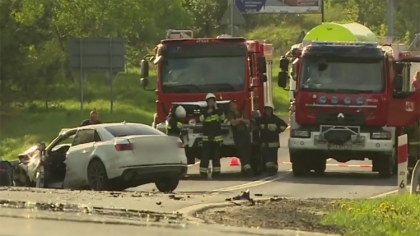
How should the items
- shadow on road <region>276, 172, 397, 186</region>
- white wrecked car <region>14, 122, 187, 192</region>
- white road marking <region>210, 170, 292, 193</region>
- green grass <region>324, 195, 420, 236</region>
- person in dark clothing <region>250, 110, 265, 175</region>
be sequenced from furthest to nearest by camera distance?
person in dark clothing <region>250, 110, 265, 175</region>, shadow on road <region>276, 172, 397, 186</region>, white road marking <region>210, 170, 292, 193</region>, white wrecked car <region>14, 122, 187, 192</region>, green grass <region>324, 195, 420, 236</region>

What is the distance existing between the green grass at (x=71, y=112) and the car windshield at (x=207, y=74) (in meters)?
13.1

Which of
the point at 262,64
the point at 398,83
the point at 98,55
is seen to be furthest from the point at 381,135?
the point at 98,55

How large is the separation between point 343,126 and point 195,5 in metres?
61.0

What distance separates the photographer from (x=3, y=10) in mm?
54750

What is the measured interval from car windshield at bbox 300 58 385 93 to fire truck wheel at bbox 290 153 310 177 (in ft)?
5.11

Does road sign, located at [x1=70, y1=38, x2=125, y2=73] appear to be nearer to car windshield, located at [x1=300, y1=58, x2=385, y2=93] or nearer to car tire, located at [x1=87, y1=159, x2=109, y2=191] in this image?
car windshield, located at [x1=300, y1=58, x2=385, y2=93]

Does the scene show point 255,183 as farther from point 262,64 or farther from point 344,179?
point 262,64

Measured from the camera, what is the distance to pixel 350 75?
960 inches

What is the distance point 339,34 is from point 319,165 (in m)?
3.41

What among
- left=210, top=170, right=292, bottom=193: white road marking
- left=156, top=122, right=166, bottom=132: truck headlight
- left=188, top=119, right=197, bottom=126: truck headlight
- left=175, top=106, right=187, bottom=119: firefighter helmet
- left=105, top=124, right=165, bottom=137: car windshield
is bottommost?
left=210, top=170, right=292, bottom=193: white road marking

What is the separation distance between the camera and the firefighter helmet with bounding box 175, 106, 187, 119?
24.7 m

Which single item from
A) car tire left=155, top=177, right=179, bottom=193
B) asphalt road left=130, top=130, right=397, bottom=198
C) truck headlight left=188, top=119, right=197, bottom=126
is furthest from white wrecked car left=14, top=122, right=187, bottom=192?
truck headlight left=188, top=119, right=197, bottom=126

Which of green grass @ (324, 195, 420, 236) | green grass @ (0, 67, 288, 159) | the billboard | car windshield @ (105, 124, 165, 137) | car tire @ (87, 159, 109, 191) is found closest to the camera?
green grass @ (324, 195, 420, 236)

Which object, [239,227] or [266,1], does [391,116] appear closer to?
[239,227]
